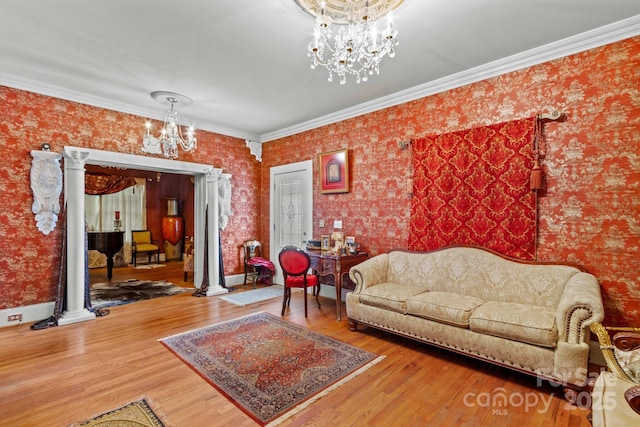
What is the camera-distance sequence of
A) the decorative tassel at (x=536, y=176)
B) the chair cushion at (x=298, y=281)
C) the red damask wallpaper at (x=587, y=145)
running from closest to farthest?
the red damask wallpaper at (x=587, y=145) → the decorative tassel at (x=536, y=176) → the chair cushion at (x=298, y=281)

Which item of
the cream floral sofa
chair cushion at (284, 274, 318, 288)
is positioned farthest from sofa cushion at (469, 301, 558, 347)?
chair cushion at (284, 274, 318, 288)

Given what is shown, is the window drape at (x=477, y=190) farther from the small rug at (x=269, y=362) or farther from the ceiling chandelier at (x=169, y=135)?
the ceiling chandelier at (x=169, y=135)

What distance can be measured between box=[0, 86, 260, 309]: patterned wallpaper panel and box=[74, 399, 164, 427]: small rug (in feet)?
9.12

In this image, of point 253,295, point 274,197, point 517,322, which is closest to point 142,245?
point 274,197

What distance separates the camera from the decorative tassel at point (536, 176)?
116 inches

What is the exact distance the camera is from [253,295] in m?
5.05

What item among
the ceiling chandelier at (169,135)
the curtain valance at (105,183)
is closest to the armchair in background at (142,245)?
the curtain valance at (105,183)

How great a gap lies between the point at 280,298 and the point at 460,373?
116 inches

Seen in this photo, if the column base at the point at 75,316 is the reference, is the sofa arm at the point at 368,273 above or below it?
Answer: above

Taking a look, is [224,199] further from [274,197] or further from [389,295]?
[389,295]

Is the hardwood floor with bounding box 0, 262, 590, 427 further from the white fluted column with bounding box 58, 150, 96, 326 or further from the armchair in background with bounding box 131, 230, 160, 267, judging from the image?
the armchair in background with bounding box 131, 230, 160, 267

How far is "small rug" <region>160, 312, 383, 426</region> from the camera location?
2.22 metres

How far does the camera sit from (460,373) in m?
2.59

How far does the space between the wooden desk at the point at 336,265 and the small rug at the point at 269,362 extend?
63cm
